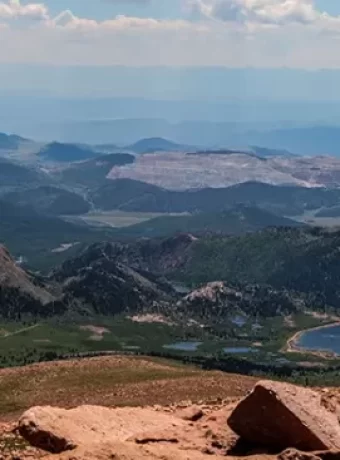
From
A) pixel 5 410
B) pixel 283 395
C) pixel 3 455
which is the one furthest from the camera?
pixel 5 410

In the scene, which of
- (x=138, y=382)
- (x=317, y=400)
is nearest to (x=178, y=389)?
(x=138, y=382)

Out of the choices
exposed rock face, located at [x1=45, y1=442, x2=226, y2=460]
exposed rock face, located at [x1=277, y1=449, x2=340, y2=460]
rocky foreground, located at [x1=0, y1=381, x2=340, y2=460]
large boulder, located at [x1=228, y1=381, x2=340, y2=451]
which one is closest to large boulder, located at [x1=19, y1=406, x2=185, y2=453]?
rocky foreground, located at [x1=0, y1=381, x2=340, y2=460]

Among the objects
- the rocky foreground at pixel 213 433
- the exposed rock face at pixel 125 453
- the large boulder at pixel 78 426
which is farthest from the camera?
the large boulder at pixel 78 426

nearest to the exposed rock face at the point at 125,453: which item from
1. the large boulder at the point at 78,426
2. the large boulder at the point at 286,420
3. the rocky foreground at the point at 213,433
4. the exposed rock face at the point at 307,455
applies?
the rocky foreground at the point at 213,433

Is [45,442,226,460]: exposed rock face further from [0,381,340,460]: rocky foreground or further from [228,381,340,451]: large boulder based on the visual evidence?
[228,381,340,451]: large boulder

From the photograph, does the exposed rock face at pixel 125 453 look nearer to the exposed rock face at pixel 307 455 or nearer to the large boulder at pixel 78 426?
the large boulder at pixel 78 426

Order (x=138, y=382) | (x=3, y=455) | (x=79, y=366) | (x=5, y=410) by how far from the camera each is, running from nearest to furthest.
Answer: (x=3, y=455) < (x=5, y=410) < (x=138, y=382) < (x=79, y=366)

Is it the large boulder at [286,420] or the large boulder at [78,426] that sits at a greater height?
the large boulder at [286,420]

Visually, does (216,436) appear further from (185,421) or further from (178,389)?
(178,389)
